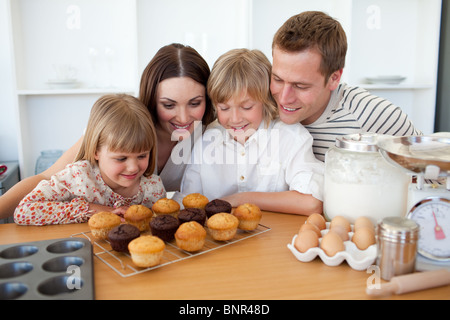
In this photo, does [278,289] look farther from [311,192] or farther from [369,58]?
[369,58]

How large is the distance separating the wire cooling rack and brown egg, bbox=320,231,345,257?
0.26m

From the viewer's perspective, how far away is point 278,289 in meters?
0.89

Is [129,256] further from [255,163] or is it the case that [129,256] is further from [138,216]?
[255,163]

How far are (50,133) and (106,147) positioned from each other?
1.96m

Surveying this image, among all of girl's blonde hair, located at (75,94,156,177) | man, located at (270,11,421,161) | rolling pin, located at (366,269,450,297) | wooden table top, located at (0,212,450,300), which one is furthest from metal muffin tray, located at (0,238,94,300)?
man, located at (270,11,421,161)

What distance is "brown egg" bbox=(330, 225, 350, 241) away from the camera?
3.54 feet

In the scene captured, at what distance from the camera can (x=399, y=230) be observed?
2.88ft

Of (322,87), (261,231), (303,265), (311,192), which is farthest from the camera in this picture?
(322,87)

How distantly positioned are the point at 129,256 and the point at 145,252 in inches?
4.9

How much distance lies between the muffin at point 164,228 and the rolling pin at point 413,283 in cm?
55

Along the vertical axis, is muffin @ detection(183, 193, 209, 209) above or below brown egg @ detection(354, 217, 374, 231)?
below

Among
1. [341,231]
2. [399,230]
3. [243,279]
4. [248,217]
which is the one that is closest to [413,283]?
[399,230]

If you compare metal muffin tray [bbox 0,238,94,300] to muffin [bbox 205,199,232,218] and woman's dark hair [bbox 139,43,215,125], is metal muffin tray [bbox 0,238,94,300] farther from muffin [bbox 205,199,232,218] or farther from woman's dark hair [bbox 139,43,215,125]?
woman's dark hair [bbox 139,43,215,125]

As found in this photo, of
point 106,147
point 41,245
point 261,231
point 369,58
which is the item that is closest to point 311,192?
point 261,231
